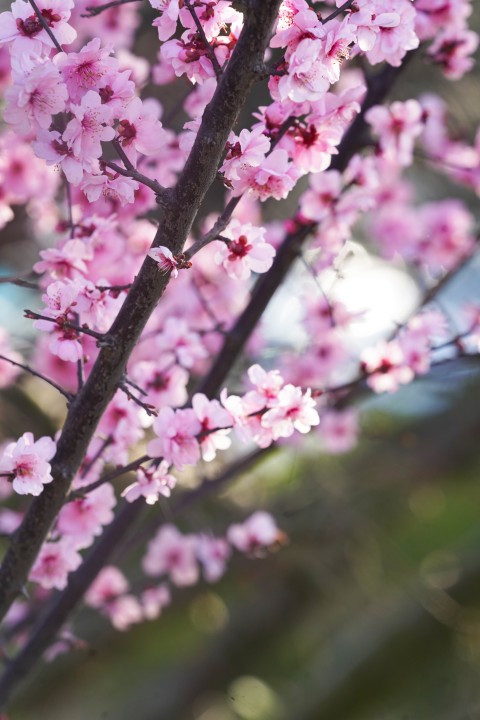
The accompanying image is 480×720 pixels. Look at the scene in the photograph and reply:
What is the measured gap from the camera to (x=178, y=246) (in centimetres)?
119

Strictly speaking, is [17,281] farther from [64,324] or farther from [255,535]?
[255,535]

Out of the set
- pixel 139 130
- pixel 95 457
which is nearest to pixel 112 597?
pixel 95 457

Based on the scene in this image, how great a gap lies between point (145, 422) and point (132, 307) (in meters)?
0.46

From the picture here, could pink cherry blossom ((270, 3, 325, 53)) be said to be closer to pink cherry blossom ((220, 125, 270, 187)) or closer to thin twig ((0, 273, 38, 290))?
pink cherry blossom ((220, 125, 270, 187))

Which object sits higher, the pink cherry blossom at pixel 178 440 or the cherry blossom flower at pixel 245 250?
the cherry blossom flower at pixel 245 250

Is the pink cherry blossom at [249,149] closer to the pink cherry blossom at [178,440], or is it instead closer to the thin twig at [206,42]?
the thin twig at [206,42]

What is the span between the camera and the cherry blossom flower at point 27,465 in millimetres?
1247

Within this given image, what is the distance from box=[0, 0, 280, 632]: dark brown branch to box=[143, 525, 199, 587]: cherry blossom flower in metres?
1.07

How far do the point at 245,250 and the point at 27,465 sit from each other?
1.74ft

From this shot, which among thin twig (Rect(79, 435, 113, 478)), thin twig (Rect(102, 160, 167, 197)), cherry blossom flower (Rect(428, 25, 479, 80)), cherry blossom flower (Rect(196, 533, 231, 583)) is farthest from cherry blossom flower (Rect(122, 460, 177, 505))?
cherry blossom flower (Rect(428, 25, 479, 80))

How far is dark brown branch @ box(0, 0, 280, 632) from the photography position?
110cm

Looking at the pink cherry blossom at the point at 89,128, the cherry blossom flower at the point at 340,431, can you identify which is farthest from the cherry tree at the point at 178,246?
the cherry blossom flower at the point at 340,431

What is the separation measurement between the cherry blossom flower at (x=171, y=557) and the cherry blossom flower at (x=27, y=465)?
134 cm

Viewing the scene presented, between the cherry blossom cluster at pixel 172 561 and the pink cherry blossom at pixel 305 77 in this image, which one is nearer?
the pink cherry blossom at pixel 305 77
